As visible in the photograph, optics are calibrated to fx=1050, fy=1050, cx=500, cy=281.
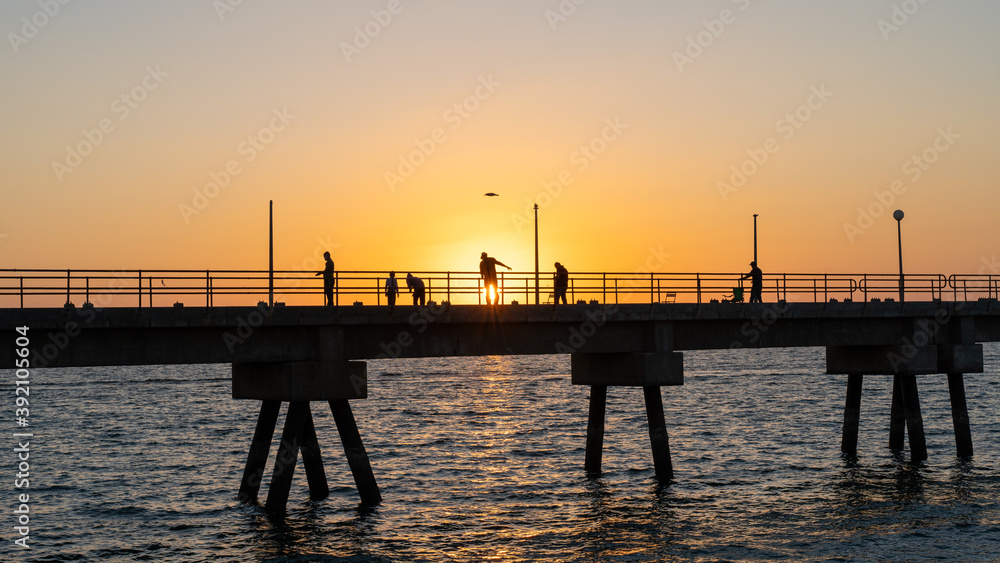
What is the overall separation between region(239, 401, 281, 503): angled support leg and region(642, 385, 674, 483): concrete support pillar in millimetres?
11808

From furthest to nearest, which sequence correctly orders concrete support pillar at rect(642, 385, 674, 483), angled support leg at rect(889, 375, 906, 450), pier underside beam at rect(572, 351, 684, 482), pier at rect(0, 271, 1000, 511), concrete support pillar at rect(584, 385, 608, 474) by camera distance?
1. angled support leg at rect(889, 375, 906, 450)
2. concrete support pillar at rect(584, 385, 608, 474)
3. concrete support pillar at rect(642, 385, 674, 483)
4. pier underside beam at rect(572, 351, 684, 482)
5. pier at rect(0, 271, 1000, 511)

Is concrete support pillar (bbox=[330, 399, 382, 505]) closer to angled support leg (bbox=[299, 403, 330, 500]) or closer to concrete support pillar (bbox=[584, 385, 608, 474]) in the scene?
angled support leg (bbox=[299, 403, 330, 500])

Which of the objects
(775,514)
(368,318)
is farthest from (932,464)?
(368,318)

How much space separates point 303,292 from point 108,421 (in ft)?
143

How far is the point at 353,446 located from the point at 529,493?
8205 mm

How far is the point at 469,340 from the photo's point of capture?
104 feet

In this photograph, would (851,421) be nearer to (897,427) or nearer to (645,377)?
(897,427)

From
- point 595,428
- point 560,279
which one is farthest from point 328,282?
point 595,428

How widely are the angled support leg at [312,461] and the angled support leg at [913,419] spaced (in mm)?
22707

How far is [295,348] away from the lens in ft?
95.2

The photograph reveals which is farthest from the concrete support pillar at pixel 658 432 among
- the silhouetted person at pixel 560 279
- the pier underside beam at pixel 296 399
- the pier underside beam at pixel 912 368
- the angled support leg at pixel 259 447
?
the angled support leg at pixel 259 447

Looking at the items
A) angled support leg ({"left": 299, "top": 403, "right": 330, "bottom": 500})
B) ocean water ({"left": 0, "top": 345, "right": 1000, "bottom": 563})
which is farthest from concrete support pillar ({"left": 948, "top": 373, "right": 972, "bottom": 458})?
angled support leg ({"left": 299, "top": 403, "right": 330, "bottom": 500})

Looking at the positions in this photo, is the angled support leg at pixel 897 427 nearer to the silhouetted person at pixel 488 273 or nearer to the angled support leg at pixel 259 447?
the silhouetted person at pixel 488 273

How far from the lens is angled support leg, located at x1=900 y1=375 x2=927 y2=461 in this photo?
41.0 m
